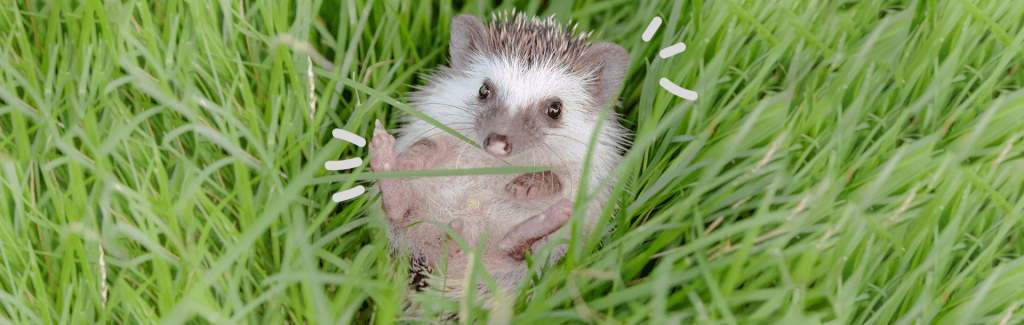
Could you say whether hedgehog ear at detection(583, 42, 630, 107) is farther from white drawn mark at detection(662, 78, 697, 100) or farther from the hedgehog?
white drawn mark at detection(662, 78, 697, 100)

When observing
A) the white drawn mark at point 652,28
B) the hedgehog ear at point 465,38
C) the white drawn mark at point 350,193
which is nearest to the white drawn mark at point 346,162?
the white drawn mark at point 350,193

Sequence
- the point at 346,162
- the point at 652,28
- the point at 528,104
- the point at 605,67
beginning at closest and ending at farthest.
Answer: the point at 346,162
the point at 528,104
the point at 605,67
the point at 652,28

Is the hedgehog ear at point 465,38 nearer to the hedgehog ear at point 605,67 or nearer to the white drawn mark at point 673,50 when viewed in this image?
the hedgehog ear at point 605,67

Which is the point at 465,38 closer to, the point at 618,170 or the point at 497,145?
the point at 497,145

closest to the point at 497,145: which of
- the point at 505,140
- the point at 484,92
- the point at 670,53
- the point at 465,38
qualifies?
the point at 505,140

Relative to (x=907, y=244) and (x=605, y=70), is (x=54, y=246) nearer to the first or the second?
(x=605, y=70)

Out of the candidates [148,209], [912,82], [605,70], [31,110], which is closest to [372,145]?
[148,209]
